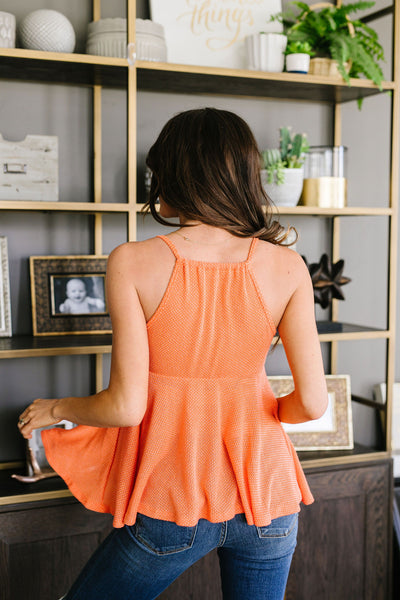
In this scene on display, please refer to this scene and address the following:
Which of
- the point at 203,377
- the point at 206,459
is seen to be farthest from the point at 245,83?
the point at 206,459

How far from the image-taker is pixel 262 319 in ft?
3.90

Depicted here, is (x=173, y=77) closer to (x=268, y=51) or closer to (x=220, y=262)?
(x=268, y=51)

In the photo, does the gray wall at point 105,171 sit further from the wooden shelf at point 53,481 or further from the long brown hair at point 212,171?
the long brown hair at point 212,171

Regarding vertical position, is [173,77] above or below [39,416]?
above

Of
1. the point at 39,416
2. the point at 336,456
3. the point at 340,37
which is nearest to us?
the point at 39,416

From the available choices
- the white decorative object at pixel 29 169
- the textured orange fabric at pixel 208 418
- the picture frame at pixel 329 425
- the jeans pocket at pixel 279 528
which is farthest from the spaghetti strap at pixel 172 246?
the picture frame at pixel 329 425

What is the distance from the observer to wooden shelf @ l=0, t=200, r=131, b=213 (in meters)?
1.86

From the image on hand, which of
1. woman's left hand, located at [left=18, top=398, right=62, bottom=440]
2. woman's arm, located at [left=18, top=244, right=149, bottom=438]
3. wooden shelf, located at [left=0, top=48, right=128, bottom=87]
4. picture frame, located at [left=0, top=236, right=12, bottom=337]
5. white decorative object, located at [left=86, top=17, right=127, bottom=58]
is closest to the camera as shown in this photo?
woman's arm, located at [left=18, top=244, right=149, bottom=438]

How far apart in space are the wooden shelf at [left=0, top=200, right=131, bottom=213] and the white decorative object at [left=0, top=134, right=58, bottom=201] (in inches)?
3.3

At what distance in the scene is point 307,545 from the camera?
218 centimetres

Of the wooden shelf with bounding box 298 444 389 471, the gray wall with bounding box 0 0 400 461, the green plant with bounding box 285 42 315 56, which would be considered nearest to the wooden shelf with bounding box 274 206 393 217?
the gray wall with bounding box 0 0 400 461

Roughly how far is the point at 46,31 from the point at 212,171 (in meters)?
1.10

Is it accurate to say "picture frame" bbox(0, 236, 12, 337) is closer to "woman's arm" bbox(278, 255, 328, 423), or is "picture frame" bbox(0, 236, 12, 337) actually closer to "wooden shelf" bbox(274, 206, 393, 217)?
"wooden shelf" bbox(274, 206, 393, 217)

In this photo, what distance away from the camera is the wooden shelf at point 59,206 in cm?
186
